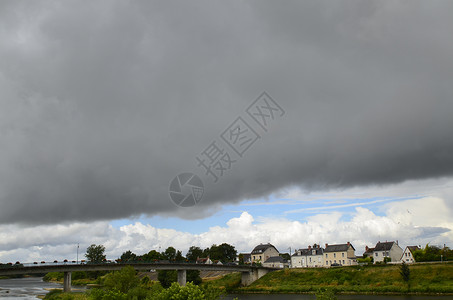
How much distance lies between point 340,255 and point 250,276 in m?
44.6

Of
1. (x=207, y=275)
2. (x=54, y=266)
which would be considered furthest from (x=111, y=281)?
(x=207, y=275)

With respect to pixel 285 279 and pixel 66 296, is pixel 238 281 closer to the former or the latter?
pixel 285 279

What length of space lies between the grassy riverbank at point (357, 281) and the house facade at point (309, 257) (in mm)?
32863

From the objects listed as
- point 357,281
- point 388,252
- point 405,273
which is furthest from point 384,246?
point 405,273

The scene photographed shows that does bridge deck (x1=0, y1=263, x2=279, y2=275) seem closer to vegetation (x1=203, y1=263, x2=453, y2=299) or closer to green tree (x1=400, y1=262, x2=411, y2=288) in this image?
vegetation (x1=203, y1=263, x2=453, y2=299)

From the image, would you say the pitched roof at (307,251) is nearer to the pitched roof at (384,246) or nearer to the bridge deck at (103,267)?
the pitched roof at (384,246)

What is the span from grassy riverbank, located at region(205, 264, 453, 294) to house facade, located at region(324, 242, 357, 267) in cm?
3190


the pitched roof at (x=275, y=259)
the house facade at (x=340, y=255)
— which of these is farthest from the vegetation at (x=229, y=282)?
the house facade at (x=340, y=255)

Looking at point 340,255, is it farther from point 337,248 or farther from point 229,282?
point 229,282

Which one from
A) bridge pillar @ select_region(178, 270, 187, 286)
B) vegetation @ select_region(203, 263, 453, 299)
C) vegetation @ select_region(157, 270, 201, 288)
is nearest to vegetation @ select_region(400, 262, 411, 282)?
vegetation @ select_region(203, 263, 453, 299)

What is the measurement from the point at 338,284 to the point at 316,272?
1823 cm

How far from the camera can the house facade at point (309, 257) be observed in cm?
17150

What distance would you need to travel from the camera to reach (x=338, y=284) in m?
114

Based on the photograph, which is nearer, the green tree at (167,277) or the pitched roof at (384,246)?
the green tree at (167,277)
